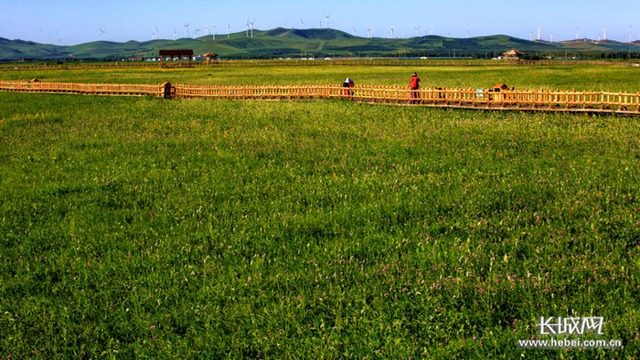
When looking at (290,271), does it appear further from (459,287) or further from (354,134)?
(354,134)

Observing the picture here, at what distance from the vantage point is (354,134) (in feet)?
58.5

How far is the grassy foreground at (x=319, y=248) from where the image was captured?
530cm

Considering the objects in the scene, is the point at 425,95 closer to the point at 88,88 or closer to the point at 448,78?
the point at 88,88

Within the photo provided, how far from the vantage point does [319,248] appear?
7457 millimetres

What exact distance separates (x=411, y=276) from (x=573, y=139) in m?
11.4

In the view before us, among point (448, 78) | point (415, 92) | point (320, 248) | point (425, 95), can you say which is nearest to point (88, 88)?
point (415, 92)

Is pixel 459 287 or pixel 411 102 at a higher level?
pixel 411 102

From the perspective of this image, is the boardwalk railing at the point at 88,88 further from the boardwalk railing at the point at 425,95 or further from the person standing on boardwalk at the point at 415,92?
the person standing on boardwalk at the point at 415,92

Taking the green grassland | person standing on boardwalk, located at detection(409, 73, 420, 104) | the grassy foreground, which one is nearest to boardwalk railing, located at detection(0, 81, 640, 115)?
person standing on boardwalk, located at detection(409, 73, 420, 104)

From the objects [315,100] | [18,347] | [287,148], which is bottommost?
[18,347]

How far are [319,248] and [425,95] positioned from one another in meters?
21.8

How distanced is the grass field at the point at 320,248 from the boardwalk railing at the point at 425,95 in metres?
8.22

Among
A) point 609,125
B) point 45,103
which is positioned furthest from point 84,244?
point 45,103

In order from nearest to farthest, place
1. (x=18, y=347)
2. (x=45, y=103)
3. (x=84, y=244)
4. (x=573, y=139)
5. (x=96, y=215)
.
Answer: (x=18, y=347), (x=84, y=244), (x=96, y=215), (x=573, y=139), (x=45, y=103)
